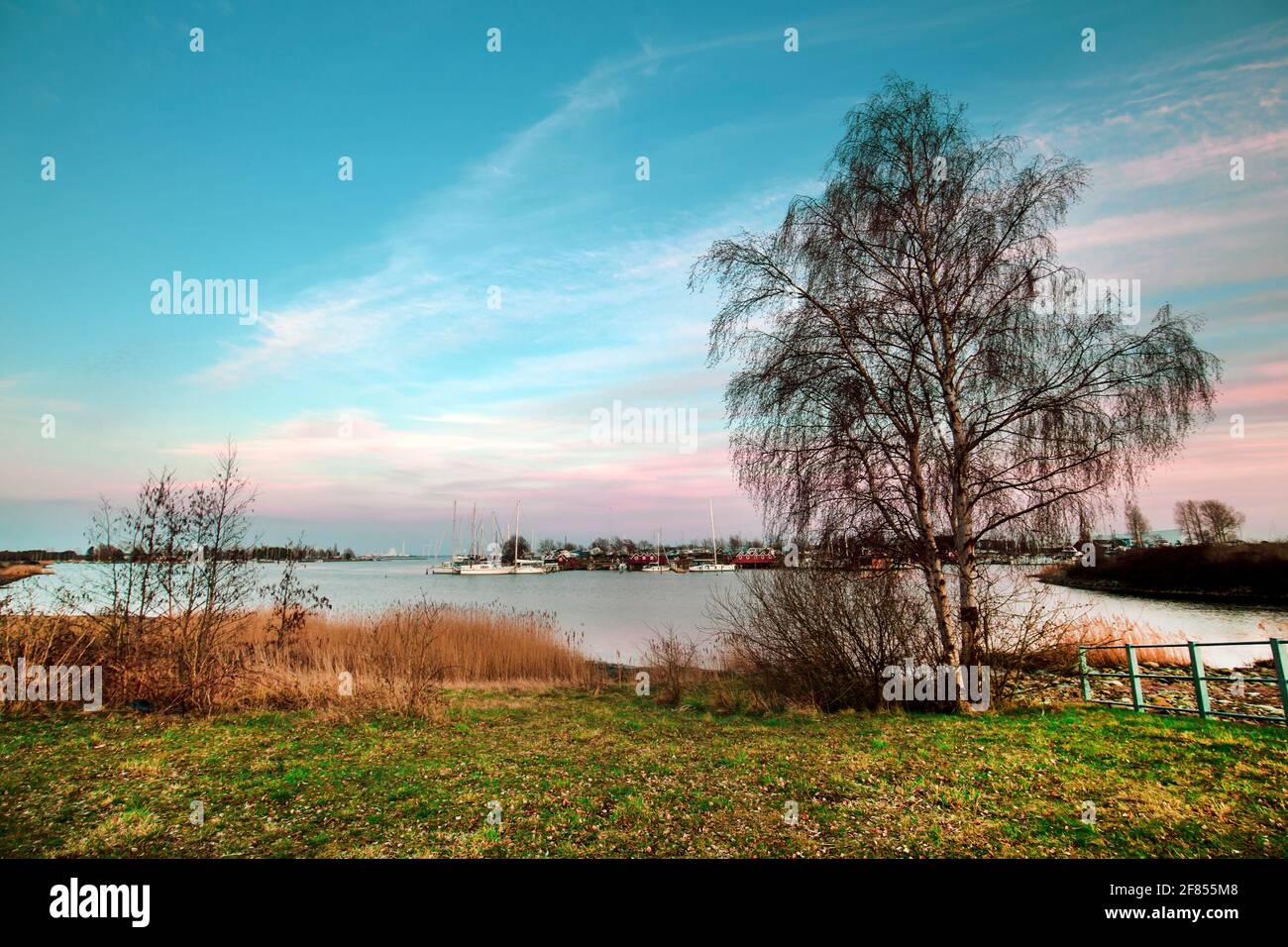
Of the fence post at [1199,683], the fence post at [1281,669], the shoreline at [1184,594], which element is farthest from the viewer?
the shoreline at [1184,594]

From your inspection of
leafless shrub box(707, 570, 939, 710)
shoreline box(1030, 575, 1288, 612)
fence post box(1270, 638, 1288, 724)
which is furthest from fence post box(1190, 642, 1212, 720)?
shoreline box(1030, 575, 1288, 612)

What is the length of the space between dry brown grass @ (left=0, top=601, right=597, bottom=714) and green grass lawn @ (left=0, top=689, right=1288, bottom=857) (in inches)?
41.7

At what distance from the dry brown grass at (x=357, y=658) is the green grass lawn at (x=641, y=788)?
3.48 ft

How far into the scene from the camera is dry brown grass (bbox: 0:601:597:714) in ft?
35.5

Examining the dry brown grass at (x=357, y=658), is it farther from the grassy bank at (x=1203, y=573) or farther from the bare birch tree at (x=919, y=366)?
the grassy bank at (x=1203, y=573)

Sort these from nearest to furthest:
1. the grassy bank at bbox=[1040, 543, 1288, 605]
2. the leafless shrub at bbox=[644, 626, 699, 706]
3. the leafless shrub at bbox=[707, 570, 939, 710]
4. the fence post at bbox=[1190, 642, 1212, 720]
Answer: the fence post at bbox=[1190, 642, 1212, 720] < the leafless shrub at bbox=[707, 570, 939, 710] < the leafless shrub at bbox=[644, 626, 699, 706] < the grassy bank at bbox=[1040, 543, 1288, 605]

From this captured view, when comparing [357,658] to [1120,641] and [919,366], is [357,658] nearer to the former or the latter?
[919,366]

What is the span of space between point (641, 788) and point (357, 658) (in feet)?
31.7

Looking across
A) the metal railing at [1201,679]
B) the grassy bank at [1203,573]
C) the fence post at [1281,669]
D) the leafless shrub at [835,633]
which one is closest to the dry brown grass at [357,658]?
the leafless shrub at [835,633]

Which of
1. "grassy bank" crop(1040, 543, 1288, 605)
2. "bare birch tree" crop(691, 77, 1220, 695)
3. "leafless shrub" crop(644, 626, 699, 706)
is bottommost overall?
"grassy bank" crop(1040, 543, 1288, 605)

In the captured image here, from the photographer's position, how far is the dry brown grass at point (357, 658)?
10.8m

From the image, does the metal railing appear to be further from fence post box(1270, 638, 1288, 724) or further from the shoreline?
the shoreline

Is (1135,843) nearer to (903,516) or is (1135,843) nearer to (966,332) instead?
(903,516)
